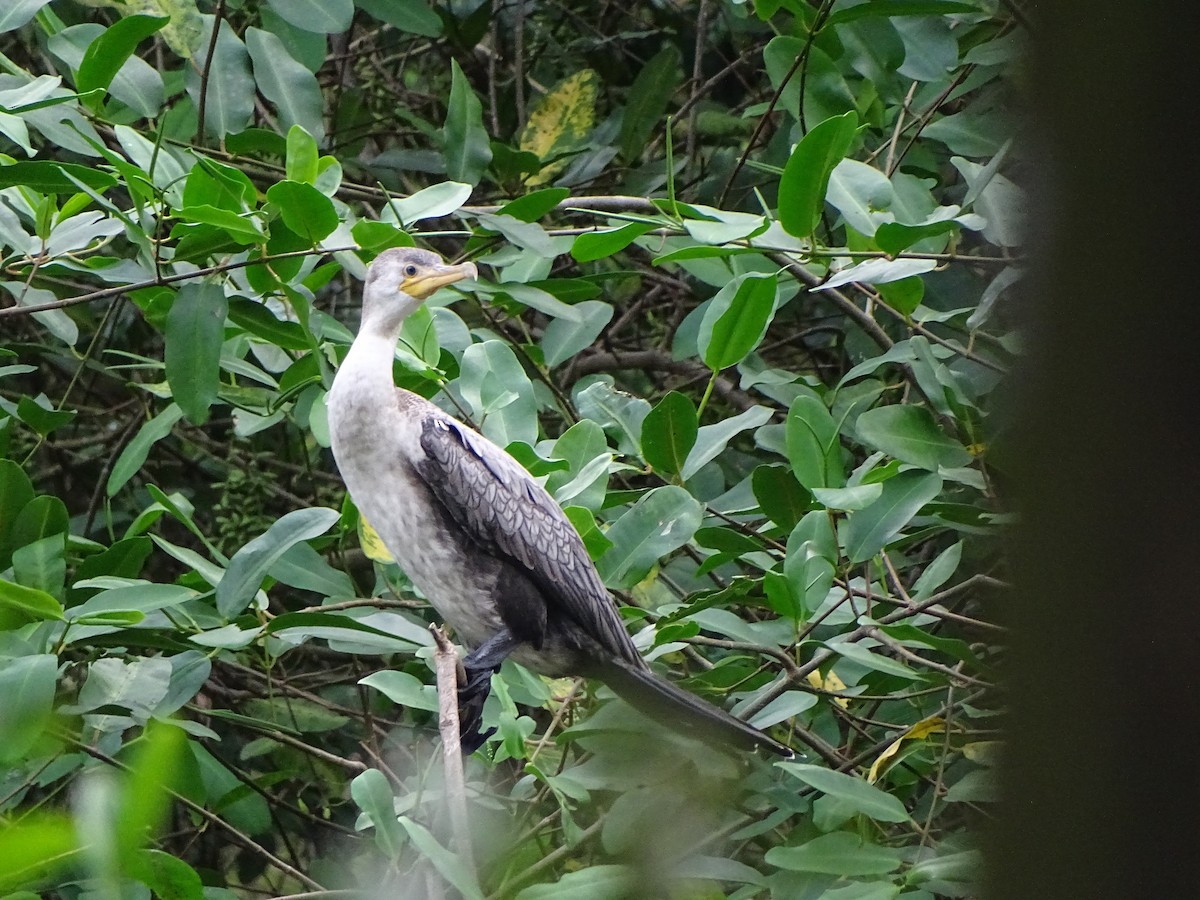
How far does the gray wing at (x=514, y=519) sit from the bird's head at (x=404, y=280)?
0.82 feet

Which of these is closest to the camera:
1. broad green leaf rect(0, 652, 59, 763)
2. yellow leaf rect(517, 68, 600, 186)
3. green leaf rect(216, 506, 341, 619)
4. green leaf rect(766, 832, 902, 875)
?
broad green leaf rect(0, 652, 59, 763)

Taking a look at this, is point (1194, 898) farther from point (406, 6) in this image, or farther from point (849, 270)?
point (406, 6)

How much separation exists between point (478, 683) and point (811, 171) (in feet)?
4.08

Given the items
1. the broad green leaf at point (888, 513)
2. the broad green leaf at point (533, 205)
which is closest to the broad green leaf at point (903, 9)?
the broad green leaf at point (533, 205)

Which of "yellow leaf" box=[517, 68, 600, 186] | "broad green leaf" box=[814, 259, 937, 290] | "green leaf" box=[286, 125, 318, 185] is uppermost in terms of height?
"green leaf" box=[286, 125, 318, 185]

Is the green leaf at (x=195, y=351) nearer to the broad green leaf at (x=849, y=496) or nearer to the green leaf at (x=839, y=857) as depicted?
the broad green leaf at (x=849, y=496)

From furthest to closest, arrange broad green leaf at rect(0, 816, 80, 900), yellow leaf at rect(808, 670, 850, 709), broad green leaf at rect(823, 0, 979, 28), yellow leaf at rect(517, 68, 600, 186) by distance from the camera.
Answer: yellow leaf at rect(517, 68, 600, 186), yellow leaf at rect(808, 670, 850, 709), broad green leaf at rect(823, 0, 979, 28), broad green leaf at rect(0, 816, 80, 900)

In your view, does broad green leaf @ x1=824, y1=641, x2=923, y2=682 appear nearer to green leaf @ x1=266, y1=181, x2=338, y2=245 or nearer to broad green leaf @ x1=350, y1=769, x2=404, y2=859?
broad green leaf @ x1=350, y1=769, x2=404, y2=859

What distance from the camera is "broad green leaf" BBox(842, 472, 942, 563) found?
7.89 ft

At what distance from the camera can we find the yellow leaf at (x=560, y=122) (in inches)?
146

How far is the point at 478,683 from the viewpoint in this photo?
2789 millimetres

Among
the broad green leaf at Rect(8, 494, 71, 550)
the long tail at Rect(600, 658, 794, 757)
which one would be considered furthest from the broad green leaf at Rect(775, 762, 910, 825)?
the broad green leaf at Rect(8, 494, 71, 550)

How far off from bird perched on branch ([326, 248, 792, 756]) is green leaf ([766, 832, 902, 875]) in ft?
1.60

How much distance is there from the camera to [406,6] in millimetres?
3467
